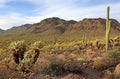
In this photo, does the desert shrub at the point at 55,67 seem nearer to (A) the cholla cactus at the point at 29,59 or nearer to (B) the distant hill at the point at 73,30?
(A) the cholla cactus at the point at 29,59

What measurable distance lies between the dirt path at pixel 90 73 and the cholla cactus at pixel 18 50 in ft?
12.0

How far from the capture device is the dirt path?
1630 centimetres

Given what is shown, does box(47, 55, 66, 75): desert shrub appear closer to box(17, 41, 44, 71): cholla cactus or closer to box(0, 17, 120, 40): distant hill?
box(17, 41, 44, 71): cholla cactus

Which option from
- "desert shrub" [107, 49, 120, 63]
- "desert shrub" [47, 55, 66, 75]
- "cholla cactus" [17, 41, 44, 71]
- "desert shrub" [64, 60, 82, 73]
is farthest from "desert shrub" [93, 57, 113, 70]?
"cholla cactus" [17, 41, 44, 71]

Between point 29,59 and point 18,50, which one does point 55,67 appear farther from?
point 29,59

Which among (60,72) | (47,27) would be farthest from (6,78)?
(47,27)

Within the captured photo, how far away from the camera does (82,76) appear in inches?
625

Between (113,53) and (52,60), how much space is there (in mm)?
4712

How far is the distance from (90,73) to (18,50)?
14.6 feet

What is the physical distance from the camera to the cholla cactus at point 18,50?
14391mm

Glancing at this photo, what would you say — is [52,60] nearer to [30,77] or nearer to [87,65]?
[87,65]

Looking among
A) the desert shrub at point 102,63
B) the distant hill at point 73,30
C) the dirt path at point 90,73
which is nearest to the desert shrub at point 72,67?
the dirt path at point 90,73

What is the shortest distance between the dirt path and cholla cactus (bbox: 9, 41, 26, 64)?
3646 millimetres

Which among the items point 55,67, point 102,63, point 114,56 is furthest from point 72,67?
point 114,56
